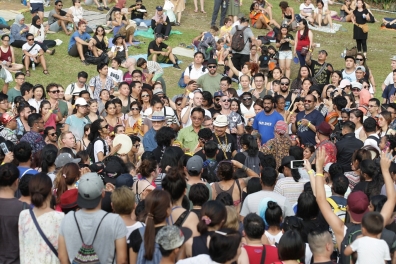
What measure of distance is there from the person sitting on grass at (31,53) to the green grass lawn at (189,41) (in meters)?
0.23

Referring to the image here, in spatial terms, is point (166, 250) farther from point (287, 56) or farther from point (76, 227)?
point (287, 56)

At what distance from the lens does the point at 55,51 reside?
58.5 ft

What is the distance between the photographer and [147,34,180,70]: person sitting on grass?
55.9 feet

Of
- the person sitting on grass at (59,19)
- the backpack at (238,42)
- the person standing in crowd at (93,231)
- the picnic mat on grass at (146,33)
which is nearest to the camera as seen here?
the person standing in crowd at (93,231)

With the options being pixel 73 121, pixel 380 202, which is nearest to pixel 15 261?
pixel 380 202

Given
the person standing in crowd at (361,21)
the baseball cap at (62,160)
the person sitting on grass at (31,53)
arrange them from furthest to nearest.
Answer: the person standing in crowd at (361,21) < the person sitting on grass at (31,53) < the baseball cap at (62,160)

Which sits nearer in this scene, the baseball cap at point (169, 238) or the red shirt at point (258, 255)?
the baseball cap at point (169, 238)

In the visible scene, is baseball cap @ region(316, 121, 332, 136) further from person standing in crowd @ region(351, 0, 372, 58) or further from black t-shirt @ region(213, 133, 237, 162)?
person standing in crowd @ region(351, 0, 372, 58)

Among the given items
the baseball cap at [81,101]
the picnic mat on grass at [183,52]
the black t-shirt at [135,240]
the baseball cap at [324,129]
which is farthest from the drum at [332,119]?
the picnic mat on grass at [183,52]

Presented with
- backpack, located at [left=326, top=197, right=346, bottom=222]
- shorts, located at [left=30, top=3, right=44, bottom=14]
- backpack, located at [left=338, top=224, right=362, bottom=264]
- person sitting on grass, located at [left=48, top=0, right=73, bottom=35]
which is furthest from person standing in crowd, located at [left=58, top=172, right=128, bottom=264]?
shorts, located at [left=30, top=3, right=44, bottom=14]

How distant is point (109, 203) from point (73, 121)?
4.97 meters

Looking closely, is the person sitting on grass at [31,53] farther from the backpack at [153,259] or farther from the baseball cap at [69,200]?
the backpack at [153,259]

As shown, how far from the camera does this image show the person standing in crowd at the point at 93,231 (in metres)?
5.57

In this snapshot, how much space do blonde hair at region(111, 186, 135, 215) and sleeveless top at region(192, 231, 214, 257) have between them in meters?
0.73
